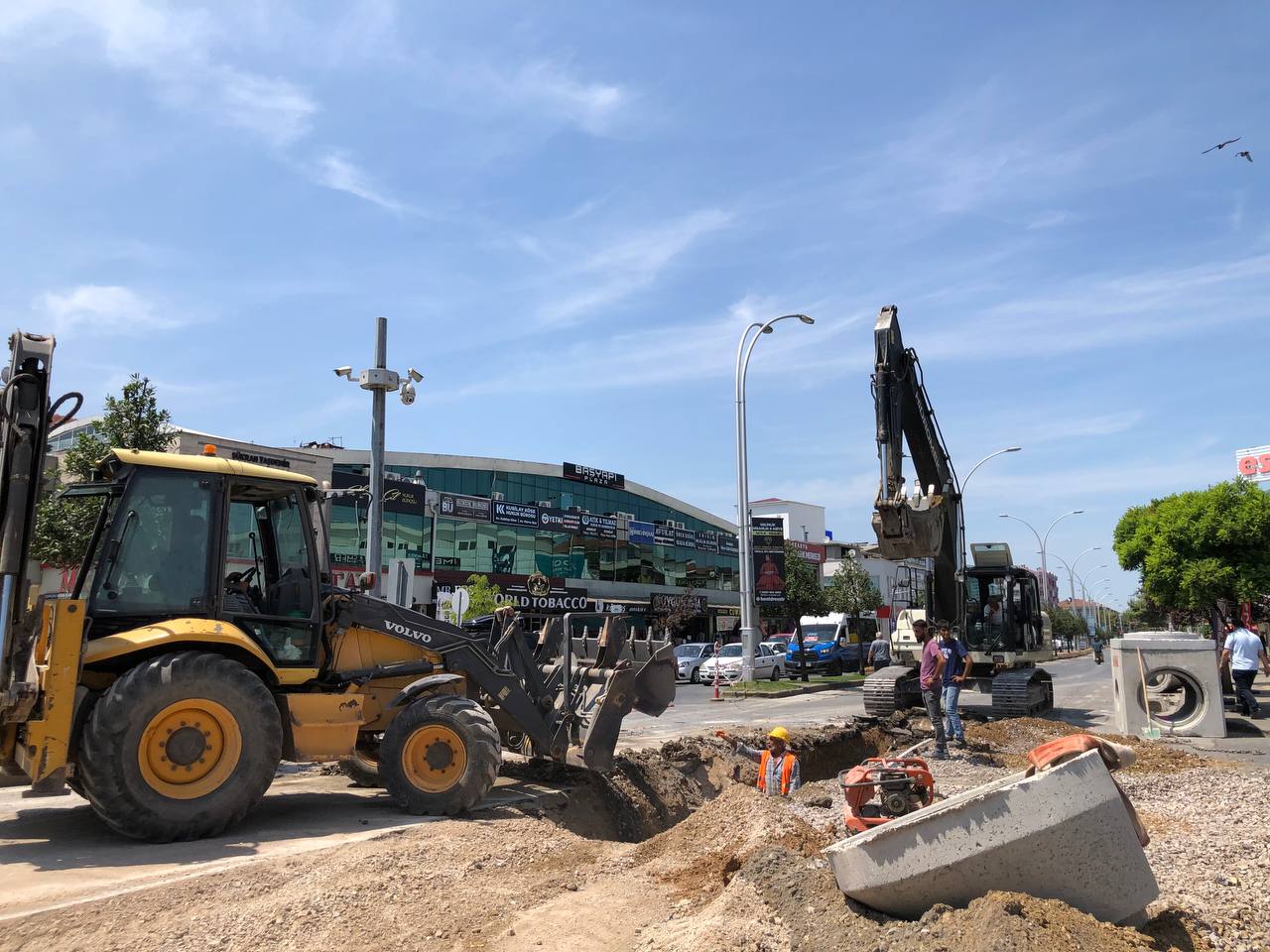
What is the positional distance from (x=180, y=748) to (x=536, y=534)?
46.4m

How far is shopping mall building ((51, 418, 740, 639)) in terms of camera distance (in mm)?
46000

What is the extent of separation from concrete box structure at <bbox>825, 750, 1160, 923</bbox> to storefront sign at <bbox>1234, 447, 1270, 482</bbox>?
61075 mm

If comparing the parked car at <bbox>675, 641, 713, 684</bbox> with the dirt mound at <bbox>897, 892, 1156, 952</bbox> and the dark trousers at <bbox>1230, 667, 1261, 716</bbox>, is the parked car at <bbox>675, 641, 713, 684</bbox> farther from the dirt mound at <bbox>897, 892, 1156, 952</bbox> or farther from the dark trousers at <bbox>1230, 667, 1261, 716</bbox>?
the dirt mound at <bbox>897, 892, 1156, 952</bbox>

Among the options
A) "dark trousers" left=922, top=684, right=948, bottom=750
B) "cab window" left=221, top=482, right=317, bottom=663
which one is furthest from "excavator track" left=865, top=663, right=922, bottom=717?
"cab window" left=221, top=482, right=317, bottom=663

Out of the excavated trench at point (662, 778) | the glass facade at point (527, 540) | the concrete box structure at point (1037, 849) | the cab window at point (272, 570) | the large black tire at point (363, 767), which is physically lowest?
the excavated trench at point (662, 778)

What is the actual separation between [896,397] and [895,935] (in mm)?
10682

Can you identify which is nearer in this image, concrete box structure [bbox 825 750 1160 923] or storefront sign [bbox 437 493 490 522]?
concrete box structure [bbox 825 750 1160 923]

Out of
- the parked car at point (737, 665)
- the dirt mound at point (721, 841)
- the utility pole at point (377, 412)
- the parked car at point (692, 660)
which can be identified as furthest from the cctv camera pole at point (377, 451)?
the parked car at point (692, 660)

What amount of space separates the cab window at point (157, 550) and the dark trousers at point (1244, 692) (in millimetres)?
17822

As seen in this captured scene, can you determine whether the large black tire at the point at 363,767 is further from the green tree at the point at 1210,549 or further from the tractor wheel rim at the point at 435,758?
the green tree at the point at 1210,549

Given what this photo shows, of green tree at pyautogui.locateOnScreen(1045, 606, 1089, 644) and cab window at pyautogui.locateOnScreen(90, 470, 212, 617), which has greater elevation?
cab window at pyautogui.locateOnScreen(90, 470, 212, 617)

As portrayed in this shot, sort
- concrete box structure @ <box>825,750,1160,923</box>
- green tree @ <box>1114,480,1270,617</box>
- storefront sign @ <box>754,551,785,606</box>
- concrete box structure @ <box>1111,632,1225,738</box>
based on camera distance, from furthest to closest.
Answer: storefront sign @ <box>754,551,785,606</box> → green tree @ <box>1114,480,1270,617</box> → concrete box structure @ <box>1111,632,1225,738</box> → concrete box structure @ <box>825,750,1160,923</box>

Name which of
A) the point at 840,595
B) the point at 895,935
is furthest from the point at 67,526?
the point at 840,595

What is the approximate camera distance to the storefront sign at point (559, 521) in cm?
5334
